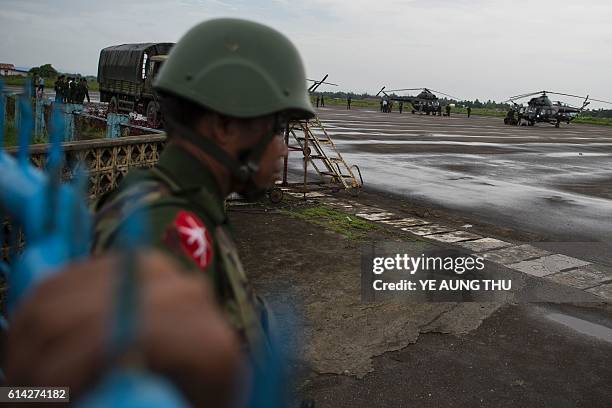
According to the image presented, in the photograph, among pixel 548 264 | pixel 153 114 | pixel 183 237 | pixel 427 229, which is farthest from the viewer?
pixel 153 114

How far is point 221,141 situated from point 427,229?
8.32 metres

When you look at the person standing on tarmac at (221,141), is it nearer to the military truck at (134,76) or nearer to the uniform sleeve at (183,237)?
the uniform sleeve at (183,237)

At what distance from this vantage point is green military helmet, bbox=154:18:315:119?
4.42ft

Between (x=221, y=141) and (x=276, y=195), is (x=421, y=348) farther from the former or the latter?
(x=276, y=195)

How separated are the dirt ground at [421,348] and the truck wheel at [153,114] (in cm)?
1359

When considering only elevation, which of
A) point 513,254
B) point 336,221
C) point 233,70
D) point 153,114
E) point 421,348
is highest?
point 233,70

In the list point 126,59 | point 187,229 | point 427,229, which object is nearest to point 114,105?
point 126,59

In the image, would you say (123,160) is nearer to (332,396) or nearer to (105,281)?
(332,396)

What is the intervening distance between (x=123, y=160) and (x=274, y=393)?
24.0ft

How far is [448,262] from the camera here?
7734 mm

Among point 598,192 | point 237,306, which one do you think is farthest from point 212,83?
point 598,192

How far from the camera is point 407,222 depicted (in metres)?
9.87

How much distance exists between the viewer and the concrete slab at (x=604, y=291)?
6530 millimetres

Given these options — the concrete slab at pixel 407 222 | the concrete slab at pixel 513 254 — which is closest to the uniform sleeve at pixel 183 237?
the concrete slab at pixel 513 254
